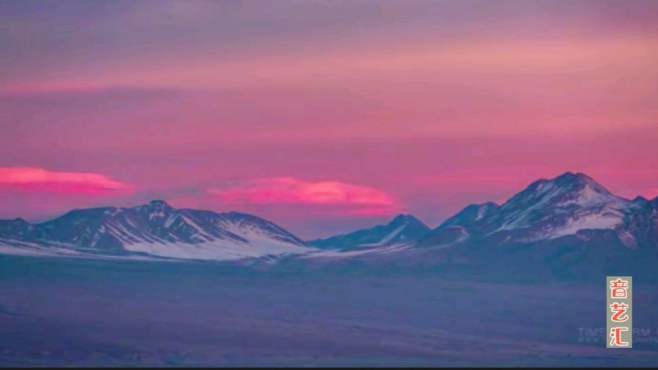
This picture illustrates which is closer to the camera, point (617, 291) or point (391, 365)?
point (617, 291)

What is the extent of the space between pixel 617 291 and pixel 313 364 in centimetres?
3788

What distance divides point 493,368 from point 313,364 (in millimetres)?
18927

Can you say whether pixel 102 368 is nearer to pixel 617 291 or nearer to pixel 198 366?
pixel 198 366

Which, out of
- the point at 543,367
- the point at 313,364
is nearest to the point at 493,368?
the point at 543,367

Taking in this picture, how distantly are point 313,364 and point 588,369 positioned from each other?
2882 cm

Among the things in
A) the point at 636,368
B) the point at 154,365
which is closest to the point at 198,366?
the point at 154,365

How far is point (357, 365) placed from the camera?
7653 inches

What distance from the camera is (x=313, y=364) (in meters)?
196

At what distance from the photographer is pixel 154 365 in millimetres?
198875

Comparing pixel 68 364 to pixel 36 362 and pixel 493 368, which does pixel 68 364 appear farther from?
pixel 493 368

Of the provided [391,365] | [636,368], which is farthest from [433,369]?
[636,368]

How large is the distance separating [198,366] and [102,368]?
10874 mm

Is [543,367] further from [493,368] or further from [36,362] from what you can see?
[36,362]

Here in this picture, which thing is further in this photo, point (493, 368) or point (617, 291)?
point (493, 368)
